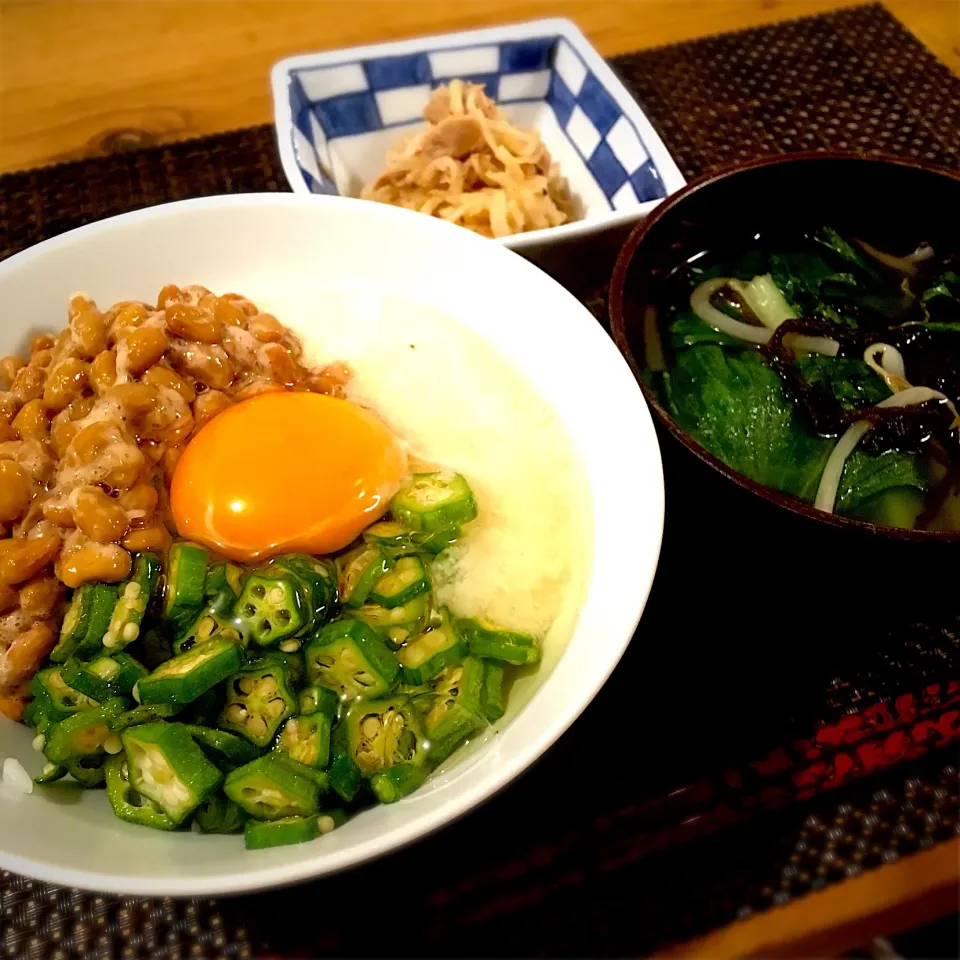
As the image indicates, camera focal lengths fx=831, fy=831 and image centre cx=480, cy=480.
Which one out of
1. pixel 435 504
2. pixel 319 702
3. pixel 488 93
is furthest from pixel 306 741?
pixel 488 93

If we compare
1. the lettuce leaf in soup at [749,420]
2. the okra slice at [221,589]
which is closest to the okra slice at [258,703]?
the okra slice at [221,589]

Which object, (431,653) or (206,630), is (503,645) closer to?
(431,653)

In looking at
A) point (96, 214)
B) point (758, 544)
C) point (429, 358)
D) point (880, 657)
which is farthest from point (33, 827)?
point (96, 214)

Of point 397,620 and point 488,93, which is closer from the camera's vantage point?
point 397,620

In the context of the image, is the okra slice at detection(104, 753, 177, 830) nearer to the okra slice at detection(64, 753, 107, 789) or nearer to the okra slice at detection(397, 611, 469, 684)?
the okra slice at detection(64, 753, 107, 789)

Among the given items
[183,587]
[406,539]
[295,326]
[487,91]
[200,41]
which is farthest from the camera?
[200,41]

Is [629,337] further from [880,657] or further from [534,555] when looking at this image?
[880,657]

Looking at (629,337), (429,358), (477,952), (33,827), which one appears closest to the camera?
(33,827)
